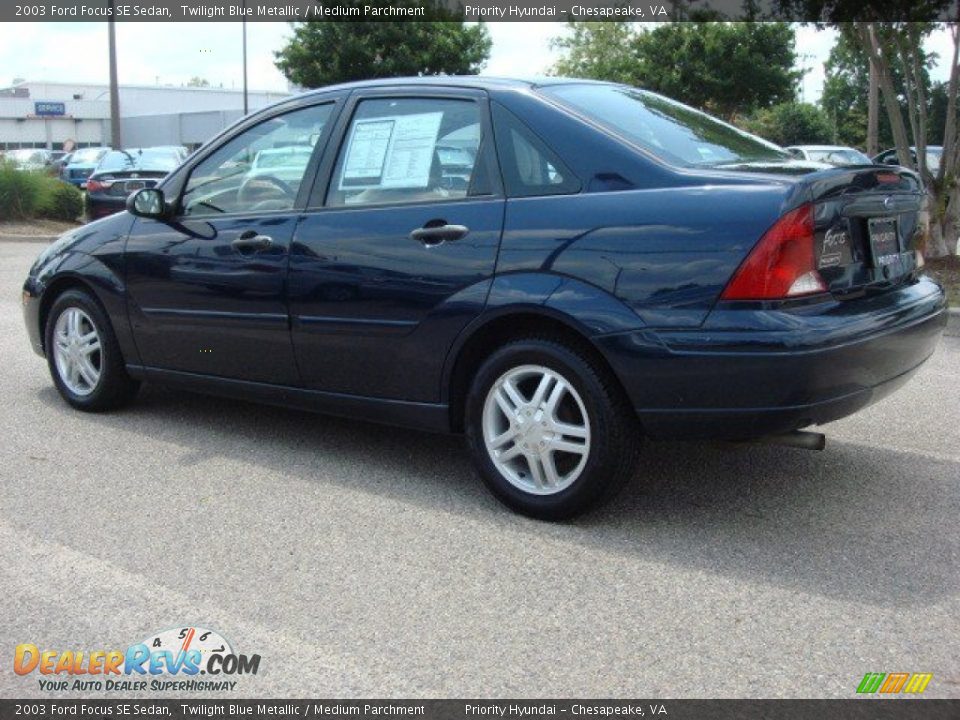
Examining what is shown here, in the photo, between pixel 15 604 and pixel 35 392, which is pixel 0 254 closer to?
pixel 35 392

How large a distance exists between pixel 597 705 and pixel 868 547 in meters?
1.49

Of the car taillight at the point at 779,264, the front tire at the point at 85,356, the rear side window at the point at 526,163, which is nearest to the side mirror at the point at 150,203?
the front tire at the point at 85,356

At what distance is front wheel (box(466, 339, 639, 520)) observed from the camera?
3943 millimetres

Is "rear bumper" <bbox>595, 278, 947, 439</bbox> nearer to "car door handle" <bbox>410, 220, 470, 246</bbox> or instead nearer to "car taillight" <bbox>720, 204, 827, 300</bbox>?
"car taillight" <bbox>720, 204, 827, 300</bbox>

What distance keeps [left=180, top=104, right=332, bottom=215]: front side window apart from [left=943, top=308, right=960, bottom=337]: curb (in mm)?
5688

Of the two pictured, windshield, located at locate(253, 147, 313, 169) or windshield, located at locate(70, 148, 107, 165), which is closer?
windshield, located at locate(253, 147, 313, 169)

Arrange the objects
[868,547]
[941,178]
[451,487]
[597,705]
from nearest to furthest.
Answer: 1. [597,705]
2. [868,547]
3. [451,487]
4. [941,178]

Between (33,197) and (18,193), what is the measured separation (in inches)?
10.2

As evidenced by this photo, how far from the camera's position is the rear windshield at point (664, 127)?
4238 millimetres

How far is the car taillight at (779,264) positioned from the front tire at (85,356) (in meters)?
3.42

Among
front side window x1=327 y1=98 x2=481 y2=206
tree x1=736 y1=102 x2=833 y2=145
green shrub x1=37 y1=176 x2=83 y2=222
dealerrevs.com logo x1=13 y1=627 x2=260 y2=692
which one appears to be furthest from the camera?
tree x1=736 y1=102 x2=833 y2=145

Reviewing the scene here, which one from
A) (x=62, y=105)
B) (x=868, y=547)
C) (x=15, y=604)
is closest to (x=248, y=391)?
(x=15, y=604)

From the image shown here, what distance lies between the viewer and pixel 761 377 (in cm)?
366

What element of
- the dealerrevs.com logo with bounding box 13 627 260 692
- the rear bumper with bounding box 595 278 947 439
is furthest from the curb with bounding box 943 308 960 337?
the dealerrevs.com logo with bounding box 13 627 260 692
